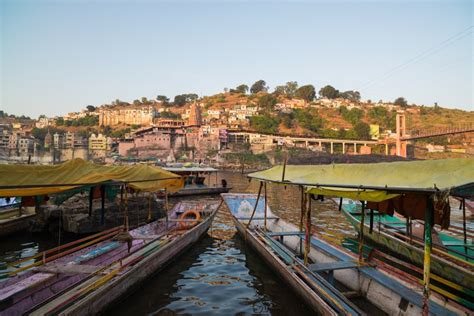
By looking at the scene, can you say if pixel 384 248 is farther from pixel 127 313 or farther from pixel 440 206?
pixel 127 313

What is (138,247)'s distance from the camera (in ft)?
34.7

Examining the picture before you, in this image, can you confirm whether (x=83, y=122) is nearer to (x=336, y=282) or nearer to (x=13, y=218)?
(x=13, y=218)

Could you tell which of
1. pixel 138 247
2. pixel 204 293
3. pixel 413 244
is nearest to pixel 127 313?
pixel 204 293

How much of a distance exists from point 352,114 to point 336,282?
163373 mm

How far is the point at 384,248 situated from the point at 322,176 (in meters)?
6.96

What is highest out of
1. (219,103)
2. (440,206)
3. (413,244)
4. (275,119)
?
(219,103)

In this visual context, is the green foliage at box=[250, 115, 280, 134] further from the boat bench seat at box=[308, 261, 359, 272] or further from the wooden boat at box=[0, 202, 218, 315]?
the boat bench seat at box=[308, 261, 359, 272]

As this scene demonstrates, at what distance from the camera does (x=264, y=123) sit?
139m

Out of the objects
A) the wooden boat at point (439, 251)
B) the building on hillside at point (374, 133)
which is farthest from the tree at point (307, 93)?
the wooden boat at point (439, 251)

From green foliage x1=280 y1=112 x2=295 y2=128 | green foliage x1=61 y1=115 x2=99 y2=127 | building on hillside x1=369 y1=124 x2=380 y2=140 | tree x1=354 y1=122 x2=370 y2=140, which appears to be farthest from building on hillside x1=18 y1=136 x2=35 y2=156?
building on hillside x1=369 y1=124 x2=380 y2=140

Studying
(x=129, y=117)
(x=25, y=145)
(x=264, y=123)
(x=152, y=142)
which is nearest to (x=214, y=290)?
(x=152, y=142)

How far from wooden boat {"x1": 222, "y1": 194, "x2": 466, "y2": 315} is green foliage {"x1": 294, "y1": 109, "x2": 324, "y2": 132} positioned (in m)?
138

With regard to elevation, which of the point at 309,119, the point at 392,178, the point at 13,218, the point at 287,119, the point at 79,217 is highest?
the point at 309,119

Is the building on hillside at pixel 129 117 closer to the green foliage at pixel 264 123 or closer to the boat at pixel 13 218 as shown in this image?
the green foliage at pixel 264 123
